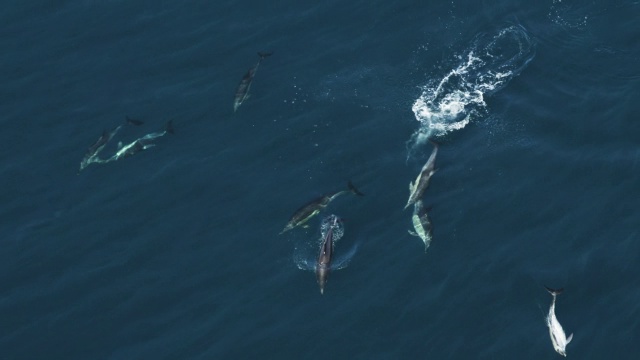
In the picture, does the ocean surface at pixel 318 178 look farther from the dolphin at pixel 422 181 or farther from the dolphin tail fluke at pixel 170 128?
the dolphin at pixel 422 181

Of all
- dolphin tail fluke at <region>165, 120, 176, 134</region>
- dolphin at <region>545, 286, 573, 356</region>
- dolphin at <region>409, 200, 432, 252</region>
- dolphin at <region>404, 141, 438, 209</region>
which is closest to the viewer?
dolphin at <region>545, 286, 573, 356</region>

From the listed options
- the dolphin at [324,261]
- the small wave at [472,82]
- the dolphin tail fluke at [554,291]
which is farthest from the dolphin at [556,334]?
the small wave at [472,82]

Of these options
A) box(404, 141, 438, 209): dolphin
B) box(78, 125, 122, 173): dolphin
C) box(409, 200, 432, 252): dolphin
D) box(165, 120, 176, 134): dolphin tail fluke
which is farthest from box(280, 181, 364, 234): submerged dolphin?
box(78, 125, 122, 173): dolphin

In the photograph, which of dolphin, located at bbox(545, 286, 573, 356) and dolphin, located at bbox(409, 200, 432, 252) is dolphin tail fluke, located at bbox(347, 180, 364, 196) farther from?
dolphin, located at bbox(545, 286, 573, 356)

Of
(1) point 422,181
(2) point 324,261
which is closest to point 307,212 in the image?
(2) point 324,261

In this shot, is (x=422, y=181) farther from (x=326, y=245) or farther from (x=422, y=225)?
(x=326, y=245)

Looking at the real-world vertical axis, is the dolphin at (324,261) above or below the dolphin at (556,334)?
above

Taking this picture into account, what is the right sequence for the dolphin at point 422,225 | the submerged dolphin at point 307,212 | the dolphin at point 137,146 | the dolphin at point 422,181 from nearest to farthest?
the dolphin at point 422,225 < the submerged dolphin at point 307,212 < the dolphin at point 422,181 < the dolphin at point 137,146
